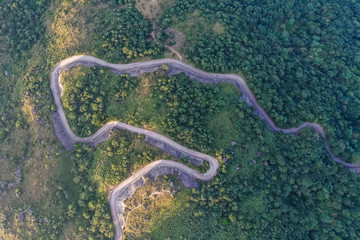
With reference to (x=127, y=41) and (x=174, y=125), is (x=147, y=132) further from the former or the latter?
(x=127, y=41)

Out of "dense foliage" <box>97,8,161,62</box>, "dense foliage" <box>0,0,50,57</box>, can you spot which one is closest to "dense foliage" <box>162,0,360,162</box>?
"dense foliage" <box>97,8,161,62</box>

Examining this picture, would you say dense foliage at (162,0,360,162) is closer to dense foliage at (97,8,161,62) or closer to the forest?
the forest

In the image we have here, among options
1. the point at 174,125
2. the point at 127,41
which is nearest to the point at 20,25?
the point at 127,41

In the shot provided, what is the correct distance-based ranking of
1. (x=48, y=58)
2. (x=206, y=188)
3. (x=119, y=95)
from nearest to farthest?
(x=206, y=188) → (x=119, y=95) → (x=48, y=58)

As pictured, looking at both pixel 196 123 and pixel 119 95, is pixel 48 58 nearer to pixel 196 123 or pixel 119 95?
pixel 119 95

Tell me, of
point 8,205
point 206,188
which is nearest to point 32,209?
point 8,205

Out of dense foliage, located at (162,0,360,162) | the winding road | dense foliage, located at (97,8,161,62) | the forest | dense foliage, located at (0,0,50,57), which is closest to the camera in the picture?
the forest
